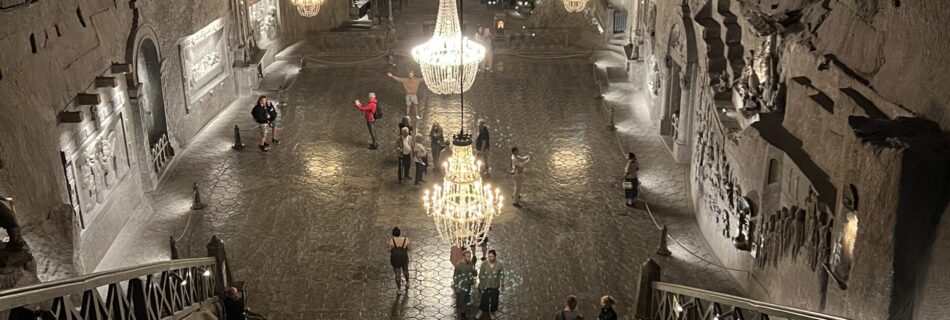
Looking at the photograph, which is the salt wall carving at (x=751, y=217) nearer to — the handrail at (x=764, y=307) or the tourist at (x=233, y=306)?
the handrail at (x=764, y=307)

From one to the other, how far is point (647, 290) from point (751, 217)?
2196mm

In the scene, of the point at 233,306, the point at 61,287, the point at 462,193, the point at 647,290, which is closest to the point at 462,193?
the point at 462,193

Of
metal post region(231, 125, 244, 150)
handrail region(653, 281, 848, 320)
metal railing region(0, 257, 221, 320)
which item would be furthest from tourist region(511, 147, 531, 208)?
handrail region(653, 281, 848, 320)

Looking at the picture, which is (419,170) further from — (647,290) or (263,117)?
(647,290)

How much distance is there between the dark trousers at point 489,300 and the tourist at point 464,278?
7.3 inches

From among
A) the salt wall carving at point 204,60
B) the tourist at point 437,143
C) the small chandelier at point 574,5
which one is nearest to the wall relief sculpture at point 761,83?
the tourist at point 437,143

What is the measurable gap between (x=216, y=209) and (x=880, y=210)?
1044cm

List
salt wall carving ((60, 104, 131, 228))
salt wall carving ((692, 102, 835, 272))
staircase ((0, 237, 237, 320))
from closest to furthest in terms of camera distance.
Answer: staircase ((0, 237, 237, 320)) → salt wall carving ((692, 102, 835, 272)) → salt wall carving ((60, 104, 131, 228))

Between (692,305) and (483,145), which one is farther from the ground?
(692,305)

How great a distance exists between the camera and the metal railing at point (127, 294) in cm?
589

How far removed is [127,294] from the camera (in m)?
7.92

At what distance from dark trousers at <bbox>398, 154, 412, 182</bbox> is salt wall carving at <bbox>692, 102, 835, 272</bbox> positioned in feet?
15.9

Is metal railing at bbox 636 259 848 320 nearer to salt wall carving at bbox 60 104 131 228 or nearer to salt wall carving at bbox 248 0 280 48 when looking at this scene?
salt wall carving at bbox 60 104 131 228

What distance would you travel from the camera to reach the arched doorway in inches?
680
